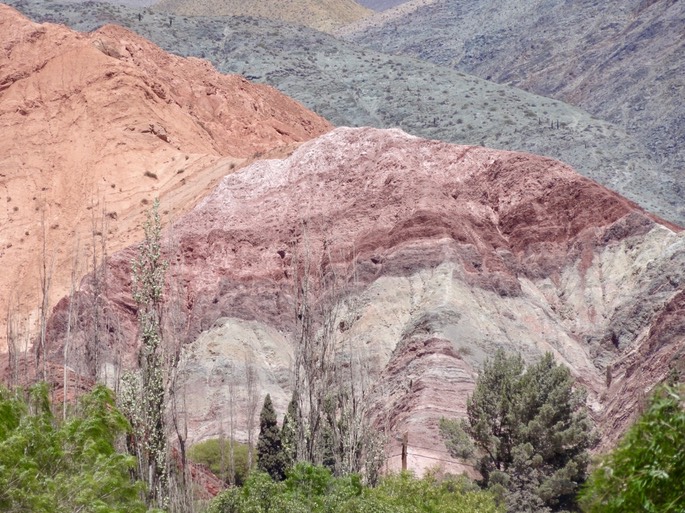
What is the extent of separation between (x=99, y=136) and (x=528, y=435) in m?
44.5

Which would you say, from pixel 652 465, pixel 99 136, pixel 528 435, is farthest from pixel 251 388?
pixel 652 465

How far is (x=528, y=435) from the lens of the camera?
40.8m

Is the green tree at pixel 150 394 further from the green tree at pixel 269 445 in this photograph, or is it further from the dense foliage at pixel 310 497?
the green tree at pixel 269 445

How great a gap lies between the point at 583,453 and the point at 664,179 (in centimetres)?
6222

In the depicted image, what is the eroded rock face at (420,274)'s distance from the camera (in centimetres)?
4959

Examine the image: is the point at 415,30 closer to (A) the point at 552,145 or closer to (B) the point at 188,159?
(A) the point at 552,145

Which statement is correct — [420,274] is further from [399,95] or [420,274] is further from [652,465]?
[399,95]

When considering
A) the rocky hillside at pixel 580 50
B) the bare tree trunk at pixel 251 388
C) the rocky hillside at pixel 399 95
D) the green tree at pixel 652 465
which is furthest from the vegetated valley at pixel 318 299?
the rocky hillside at pixel 580 50

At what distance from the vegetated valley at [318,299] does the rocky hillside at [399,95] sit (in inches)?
22.5

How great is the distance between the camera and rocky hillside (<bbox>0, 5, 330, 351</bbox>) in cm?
6788

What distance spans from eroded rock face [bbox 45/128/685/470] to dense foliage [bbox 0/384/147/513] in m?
25.5

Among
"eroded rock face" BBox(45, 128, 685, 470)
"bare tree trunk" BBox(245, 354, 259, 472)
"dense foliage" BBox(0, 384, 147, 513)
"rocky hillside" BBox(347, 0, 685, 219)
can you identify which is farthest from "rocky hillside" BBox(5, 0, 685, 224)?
"dense foliage" BBox(0, 384, 147, 513)

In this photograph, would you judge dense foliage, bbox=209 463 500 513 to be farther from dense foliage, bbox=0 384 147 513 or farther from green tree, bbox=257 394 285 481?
green tree, bbox=257 394 285 481

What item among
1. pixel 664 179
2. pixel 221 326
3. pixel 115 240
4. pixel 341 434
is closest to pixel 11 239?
pixel 115 240
